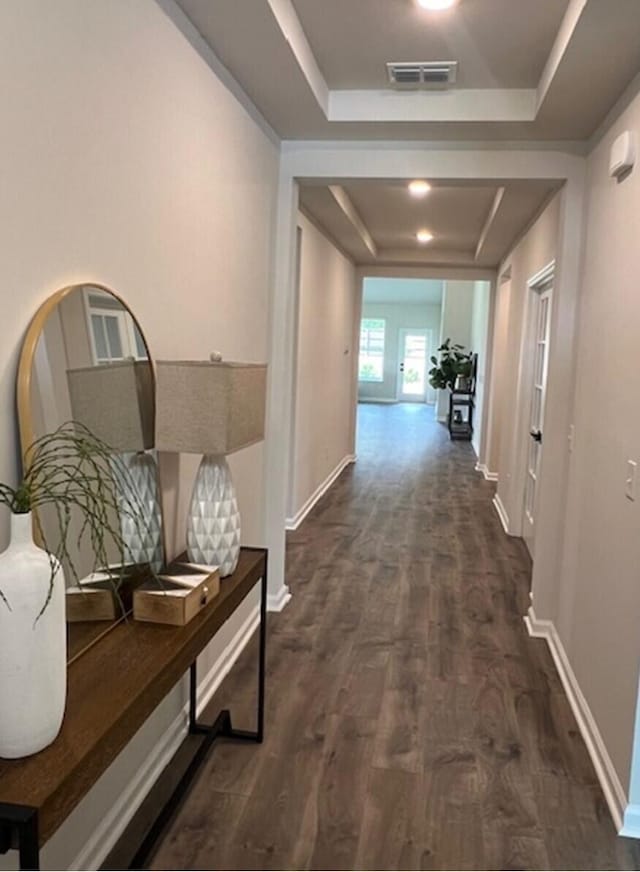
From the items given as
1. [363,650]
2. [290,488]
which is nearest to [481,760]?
[363,650]

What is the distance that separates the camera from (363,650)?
332 centimetres

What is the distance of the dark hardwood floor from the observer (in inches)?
78.9

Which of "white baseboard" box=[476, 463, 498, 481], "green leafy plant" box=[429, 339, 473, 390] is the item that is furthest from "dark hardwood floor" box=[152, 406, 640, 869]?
"green leafy plant" box=[429, 339, 473, 390]

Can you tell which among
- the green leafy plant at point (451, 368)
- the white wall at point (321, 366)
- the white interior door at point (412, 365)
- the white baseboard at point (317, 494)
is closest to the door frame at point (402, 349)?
the white interior door at point (412, 365)

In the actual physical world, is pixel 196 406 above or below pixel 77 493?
above

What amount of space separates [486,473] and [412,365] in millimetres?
9808

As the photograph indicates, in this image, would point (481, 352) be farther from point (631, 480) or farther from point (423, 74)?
point (631, 480)

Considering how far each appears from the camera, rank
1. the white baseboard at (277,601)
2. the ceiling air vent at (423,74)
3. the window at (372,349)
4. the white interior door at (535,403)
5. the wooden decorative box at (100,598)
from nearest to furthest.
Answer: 1. the wooden decorative box at (100,598)
2. the ceiling air vent at (423,74)
3. the white baseboard at (277,601)
4. the white interior door at (535,403)
5. the window at (372,349)

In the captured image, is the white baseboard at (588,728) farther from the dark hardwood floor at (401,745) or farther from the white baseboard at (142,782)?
the white baseboard at (142,782)

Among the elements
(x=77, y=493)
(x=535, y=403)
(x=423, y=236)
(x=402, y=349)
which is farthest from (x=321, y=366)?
(x=402, y=349)

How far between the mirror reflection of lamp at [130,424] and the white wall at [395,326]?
15019 mm

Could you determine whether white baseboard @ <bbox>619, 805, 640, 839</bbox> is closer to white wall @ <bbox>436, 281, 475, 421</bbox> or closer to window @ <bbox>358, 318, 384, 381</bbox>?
white wall @ <bbox>436, 281, 475, 421</bbox>

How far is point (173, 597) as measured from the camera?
5.82ft

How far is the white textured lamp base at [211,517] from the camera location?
212 cm
